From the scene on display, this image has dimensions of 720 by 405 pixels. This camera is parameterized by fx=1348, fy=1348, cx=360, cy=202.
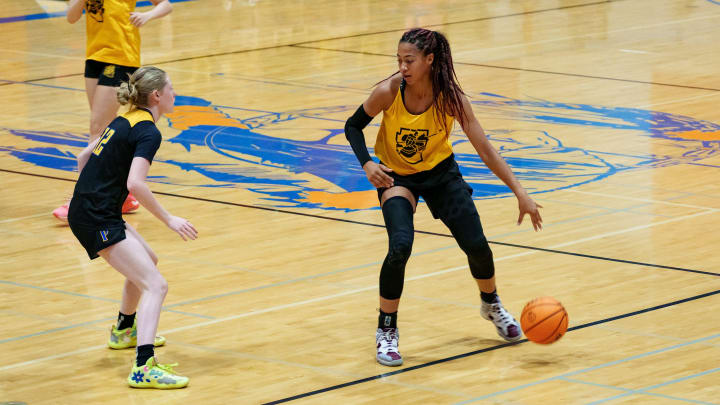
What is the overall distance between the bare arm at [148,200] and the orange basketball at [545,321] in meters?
1.75

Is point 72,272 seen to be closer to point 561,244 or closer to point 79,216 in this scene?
point 79,216

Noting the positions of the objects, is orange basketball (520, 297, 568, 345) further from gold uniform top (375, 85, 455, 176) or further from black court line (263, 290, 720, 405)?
gold uniform top (375, 85, 455, 176)

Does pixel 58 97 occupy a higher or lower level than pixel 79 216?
lower

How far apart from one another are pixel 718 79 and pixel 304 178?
653cm

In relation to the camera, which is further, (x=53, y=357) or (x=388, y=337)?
(x=53, y=357)

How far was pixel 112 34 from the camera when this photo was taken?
9.65 metres

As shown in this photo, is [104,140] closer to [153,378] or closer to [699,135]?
[153,378]

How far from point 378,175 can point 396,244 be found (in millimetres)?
365

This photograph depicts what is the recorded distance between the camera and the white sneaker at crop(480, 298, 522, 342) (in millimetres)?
6875

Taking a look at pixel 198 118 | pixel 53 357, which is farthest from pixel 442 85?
pixel 198 118

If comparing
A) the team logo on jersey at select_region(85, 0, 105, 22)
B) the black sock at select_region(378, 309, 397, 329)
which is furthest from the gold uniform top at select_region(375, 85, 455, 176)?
the team logo on jersey at select_region(85, 0, 105, 22)

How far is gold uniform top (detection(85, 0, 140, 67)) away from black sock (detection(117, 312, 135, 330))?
3.30 m

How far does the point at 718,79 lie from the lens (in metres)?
15.5

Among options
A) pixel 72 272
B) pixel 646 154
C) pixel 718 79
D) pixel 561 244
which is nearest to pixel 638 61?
pixel 718 79
